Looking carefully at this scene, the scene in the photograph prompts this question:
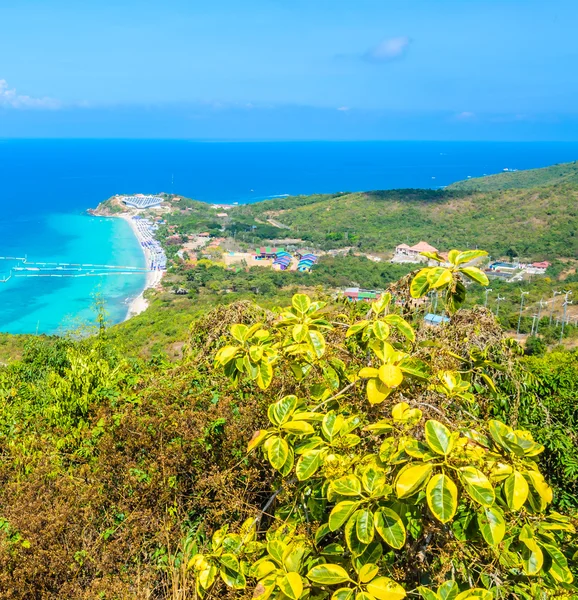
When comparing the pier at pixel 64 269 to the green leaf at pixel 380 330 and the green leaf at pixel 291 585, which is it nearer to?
the green leaf at pixel 380 330

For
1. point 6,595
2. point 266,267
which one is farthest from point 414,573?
point 266,267

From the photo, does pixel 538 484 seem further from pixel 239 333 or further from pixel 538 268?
pixel 538 268

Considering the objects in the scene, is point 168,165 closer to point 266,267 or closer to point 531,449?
point 266,267

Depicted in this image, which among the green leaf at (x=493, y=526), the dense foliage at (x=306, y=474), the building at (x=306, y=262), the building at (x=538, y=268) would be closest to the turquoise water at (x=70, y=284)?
the building at (x=306, y=262)

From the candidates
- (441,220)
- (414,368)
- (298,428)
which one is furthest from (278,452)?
(441,220)

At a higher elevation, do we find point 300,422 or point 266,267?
point 300,422
